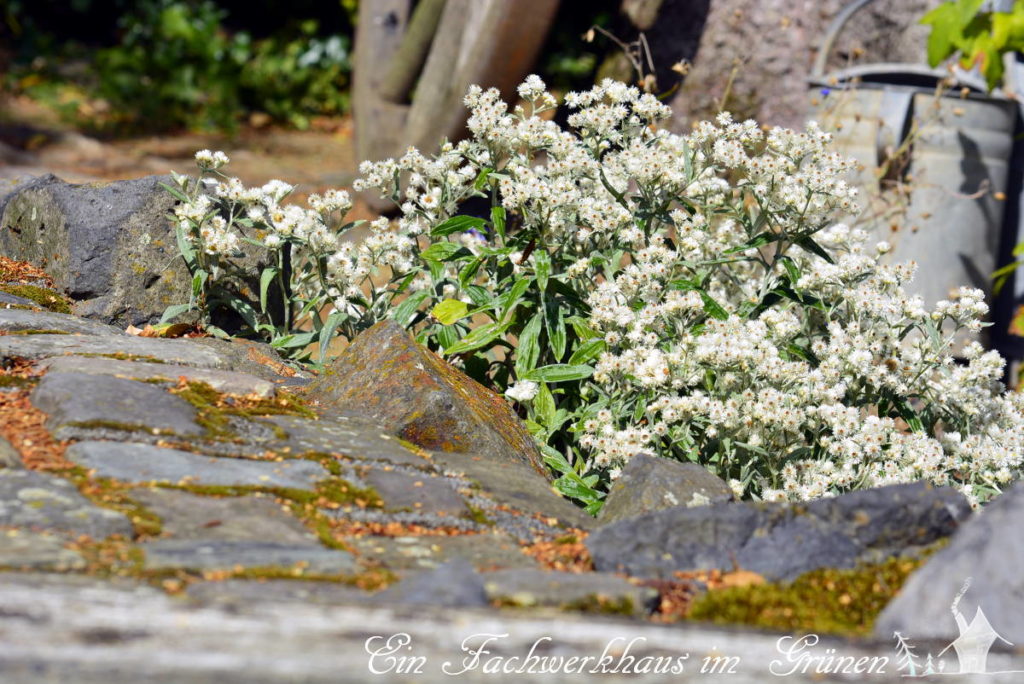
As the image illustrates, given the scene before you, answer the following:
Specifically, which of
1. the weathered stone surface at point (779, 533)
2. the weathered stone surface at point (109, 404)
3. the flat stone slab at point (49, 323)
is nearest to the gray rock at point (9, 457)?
the weathered stone surface at point (109, 404)

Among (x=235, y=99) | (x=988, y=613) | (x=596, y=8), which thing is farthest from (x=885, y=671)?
(x=235, y=99)

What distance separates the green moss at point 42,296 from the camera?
352cm

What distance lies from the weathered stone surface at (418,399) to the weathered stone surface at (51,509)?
91 cm

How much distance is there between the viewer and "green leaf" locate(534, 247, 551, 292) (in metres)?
3.09

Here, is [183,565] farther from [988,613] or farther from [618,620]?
[988,613]

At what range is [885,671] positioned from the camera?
5.25 feet

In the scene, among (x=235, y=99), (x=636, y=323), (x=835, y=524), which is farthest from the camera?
(x=235, y=99)

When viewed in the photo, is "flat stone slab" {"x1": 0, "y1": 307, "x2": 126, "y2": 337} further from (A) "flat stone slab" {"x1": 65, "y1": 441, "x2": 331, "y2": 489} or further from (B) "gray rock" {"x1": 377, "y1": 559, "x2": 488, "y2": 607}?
(B) "gray rock" {"x1": 377, "y1": 559, "x2": 488, "y2": 607}

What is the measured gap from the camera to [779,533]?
2.13 meters

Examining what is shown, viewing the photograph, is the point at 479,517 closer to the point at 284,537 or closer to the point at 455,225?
the point at 284,537

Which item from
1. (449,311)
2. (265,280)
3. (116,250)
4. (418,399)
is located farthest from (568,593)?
(116,250)

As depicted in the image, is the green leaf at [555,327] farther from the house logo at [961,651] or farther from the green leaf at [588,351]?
the house logo at [961,651]

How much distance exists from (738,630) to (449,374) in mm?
1512

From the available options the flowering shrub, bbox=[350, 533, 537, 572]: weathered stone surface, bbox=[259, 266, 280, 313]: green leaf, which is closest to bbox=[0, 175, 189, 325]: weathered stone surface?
the flowering shrub
